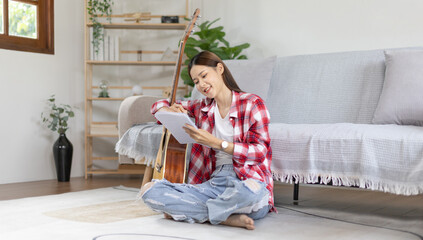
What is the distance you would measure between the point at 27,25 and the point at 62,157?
109cm

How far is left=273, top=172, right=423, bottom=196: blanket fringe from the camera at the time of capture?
75.3 inches

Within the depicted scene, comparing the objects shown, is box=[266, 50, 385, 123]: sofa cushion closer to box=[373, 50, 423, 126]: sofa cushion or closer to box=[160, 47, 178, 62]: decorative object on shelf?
box=[373, 50, 423, 126]: sofa cushion

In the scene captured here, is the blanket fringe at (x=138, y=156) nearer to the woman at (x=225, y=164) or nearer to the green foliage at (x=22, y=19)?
the woman at (x=225, y=164)

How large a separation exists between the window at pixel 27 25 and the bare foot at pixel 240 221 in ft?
8.57

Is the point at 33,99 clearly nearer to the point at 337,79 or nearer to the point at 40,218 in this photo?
the point at 40,218

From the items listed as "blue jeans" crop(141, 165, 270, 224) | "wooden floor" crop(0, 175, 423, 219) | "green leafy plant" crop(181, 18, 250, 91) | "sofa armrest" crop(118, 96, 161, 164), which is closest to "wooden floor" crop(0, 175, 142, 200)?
"wooden floor" crop(0, 175, 423, 219)

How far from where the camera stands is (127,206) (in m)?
2.54

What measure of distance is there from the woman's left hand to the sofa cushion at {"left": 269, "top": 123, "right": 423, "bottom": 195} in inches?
16.3

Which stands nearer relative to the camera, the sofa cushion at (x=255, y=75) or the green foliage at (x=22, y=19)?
the sofa cushion at (x=255, y=75)

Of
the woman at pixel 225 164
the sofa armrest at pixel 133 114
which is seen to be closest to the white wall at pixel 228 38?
the sofa armrest at pixel 133 114

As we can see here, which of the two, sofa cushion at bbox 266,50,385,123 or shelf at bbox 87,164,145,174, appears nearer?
sofa cushion at bbox 266,50,385,123

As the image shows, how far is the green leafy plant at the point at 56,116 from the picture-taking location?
3967 millimetres

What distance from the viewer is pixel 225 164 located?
83.6 inches

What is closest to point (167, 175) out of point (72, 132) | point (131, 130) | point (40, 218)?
point (40, 218)
